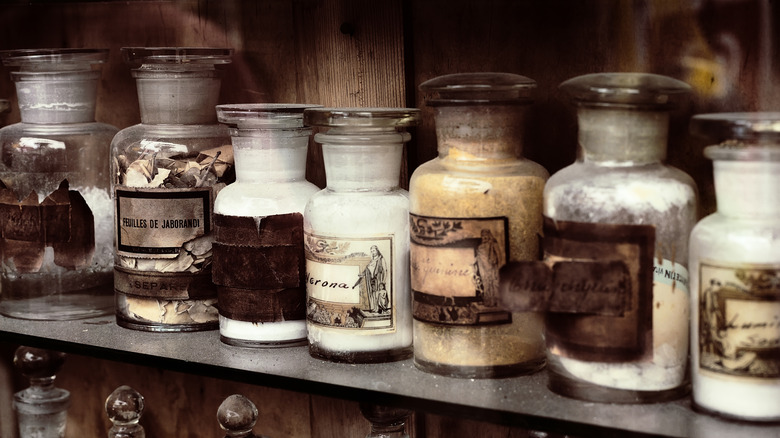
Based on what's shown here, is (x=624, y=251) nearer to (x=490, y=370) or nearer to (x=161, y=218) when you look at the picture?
(x=490, y=370)

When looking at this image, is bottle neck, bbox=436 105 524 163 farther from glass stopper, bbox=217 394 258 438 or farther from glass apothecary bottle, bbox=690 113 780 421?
glass stopper, bbox=217 394 258 438

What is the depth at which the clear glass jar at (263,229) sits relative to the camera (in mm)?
845

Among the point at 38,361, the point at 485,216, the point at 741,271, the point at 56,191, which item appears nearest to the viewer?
the point at 741,271

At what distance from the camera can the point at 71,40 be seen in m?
1.13

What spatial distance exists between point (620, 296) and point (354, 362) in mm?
244

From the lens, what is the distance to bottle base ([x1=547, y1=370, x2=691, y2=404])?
68 cm

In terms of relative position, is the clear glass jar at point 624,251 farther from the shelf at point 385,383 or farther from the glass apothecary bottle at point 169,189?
the glass apothecary bottle at point 169,189

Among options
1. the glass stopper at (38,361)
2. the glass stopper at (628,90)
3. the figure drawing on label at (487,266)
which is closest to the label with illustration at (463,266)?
the figure drawing on label at (487,266)

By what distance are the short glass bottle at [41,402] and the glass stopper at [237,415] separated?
1.10 ft

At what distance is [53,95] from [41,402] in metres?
0.41

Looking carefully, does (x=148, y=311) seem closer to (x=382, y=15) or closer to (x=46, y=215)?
(x=46, y=215)

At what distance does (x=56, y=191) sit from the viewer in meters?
0.97

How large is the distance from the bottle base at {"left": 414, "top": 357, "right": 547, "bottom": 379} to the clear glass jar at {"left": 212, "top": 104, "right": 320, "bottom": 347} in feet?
0.53

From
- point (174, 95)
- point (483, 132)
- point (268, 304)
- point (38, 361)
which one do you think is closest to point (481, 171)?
point (483, 132)
